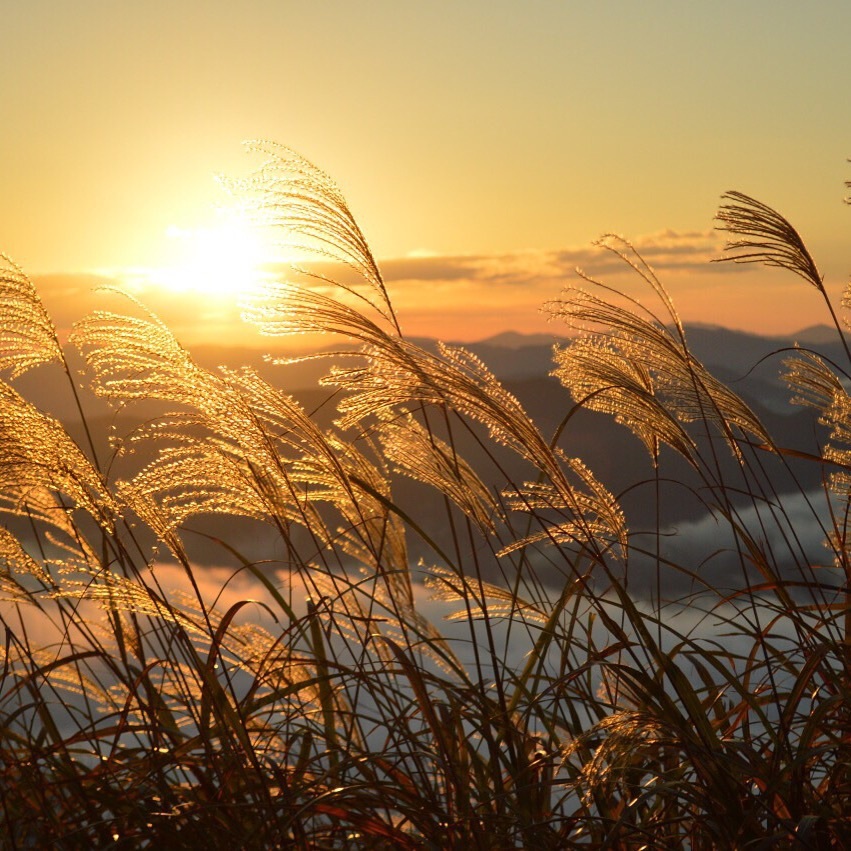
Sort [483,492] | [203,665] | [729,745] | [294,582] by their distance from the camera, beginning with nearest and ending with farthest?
1. [729,745]
2. [203,665]
3. [483,492]
4. [294,582]

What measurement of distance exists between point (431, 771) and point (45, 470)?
39.6 inches

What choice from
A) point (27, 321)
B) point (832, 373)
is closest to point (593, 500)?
point (832, 373)

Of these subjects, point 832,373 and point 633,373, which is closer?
point 633,373

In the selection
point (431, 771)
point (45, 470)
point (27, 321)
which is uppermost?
point (27, 321)

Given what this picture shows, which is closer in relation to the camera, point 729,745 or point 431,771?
point 729,745

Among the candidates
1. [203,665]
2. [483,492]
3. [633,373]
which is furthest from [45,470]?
[633,373]

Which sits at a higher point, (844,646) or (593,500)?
(593,500)

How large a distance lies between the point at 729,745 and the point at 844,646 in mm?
403

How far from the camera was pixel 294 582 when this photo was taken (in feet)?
8.96

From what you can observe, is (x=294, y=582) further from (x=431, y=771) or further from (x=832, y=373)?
(x=832, y=373)

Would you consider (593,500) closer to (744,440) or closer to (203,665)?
(744,440)

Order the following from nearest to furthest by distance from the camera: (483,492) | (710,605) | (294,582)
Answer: (483,492) → (710,605) → (294,582)

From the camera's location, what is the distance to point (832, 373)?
2947mm

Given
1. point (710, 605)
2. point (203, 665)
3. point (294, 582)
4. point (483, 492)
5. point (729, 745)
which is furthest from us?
point (294, 582)
